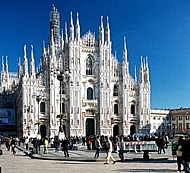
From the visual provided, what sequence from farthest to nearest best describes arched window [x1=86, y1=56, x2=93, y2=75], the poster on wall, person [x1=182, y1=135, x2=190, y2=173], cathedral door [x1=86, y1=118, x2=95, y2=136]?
the poster on wall → arched window [x1=86, y1=56, x2=93, y2=75] → cathedral door [x1=86, y1=118, x2=95, y2=136] → person [x1=182, y1=135, x2=190, y2=173]

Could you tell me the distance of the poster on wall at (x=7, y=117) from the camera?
64062 mm

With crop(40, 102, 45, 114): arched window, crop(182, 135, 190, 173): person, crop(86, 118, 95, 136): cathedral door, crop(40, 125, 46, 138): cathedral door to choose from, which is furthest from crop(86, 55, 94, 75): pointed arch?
crop(182, 135, 190, 173): person

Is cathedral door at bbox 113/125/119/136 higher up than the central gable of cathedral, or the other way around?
the central gable of cathedral

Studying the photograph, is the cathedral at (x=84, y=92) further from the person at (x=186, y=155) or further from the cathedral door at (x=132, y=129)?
the person at (x=186, y=155)

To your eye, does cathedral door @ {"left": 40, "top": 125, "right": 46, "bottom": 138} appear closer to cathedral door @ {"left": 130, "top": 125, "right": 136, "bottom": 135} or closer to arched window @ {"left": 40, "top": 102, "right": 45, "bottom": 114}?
arched window @ {"left": 40, "top": 102, "right": 45, "bottom": 114}

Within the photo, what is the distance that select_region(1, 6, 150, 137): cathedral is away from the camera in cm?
5855

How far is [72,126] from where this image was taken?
59.7 m

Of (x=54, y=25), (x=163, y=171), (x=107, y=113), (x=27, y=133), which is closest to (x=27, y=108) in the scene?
(x=27, y=133)

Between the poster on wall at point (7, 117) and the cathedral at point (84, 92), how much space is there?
1.19m

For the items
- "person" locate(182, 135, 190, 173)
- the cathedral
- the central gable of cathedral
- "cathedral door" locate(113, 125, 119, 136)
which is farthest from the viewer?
"cathedral door" locate(113, 125, 119, 136)

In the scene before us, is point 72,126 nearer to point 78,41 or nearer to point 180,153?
point 78,41

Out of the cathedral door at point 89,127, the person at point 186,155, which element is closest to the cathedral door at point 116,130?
the cathedral door at point 89,127

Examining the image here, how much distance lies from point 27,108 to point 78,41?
1440 cm

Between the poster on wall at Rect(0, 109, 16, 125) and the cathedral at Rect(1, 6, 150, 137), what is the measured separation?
3.89ft
